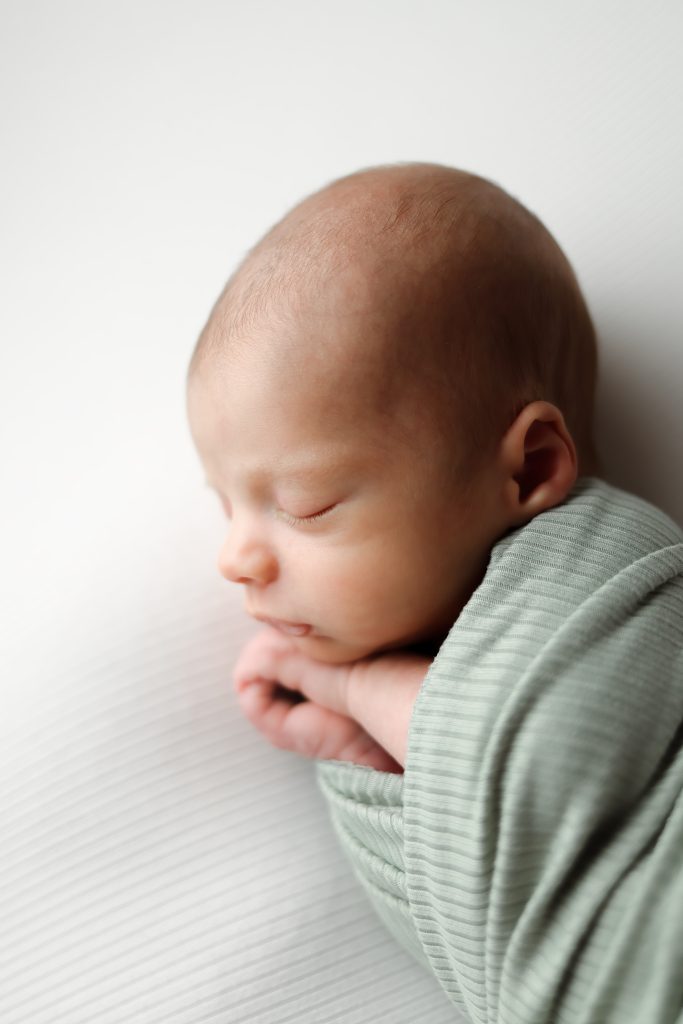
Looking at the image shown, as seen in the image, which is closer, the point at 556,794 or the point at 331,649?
the point at 556,794

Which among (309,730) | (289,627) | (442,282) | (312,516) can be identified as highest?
(442,282)

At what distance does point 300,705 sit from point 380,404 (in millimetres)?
371

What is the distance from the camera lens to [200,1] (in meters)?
1.49

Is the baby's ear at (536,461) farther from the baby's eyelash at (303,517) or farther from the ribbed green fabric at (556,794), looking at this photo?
the baby's eyelash at (303,517)

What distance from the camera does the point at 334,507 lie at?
0.94 metres

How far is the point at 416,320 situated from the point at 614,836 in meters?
0.47

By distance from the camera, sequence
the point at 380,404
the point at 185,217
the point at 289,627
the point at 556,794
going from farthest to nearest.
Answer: the point at 185,217
the point at 289,627
the point at 380,404
the point at 556,794

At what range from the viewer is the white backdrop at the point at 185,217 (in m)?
1.14

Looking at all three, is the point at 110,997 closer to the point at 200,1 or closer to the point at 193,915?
the point at 193,915

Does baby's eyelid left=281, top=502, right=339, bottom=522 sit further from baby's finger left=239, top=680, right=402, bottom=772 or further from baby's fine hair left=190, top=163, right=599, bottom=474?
baby's finger left=239, top=680, right=402, bottom=772

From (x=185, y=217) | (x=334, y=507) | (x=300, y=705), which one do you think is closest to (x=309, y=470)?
(x=334, y=507)

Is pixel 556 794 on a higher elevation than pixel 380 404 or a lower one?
lower

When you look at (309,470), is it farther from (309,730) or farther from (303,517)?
(309,730)

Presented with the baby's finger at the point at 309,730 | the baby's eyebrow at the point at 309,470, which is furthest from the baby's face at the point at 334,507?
the baby's finger at the point at 309,730
